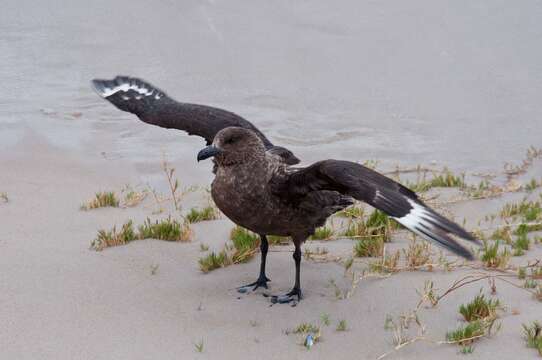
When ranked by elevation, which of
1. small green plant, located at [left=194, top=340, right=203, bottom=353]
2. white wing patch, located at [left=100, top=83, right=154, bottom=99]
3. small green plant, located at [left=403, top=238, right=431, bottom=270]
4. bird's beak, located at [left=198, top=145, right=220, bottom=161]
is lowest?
small green plant, located at [left=194, top=340, right=203, bottom=353]

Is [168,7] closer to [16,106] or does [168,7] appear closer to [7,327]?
[16,106]

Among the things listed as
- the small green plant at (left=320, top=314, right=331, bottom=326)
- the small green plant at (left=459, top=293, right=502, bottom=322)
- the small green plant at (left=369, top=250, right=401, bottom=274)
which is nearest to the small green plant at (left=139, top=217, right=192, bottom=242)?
the small green plant at (left=369, top=250, right=401, bottom=274)

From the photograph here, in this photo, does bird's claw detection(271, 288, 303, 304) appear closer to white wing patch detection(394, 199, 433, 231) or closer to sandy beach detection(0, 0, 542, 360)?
sandy beach detection(0, 0, 542, 360)

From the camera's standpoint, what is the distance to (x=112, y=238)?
499 centimetres

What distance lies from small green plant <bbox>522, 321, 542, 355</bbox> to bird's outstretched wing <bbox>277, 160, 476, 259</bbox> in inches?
22.6

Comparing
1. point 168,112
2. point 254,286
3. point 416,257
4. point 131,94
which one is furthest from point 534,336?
point 131,94

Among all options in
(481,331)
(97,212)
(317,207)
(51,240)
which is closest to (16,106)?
(97,212)

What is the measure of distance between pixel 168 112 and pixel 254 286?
5.82ft

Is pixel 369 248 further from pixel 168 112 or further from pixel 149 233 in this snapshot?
pixel 168 112

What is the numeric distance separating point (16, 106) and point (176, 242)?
15.0ft

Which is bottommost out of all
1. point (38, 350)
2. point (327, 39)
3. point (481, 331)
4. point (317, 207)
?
point (38, 350)

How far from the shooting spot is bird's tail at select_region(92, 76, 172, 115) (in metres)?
5.99

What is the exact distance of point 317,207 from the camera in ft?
14.7

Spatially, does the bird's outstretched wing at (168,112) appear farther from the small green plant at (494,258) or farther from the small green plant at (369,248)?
the small green plant at (494,258)
